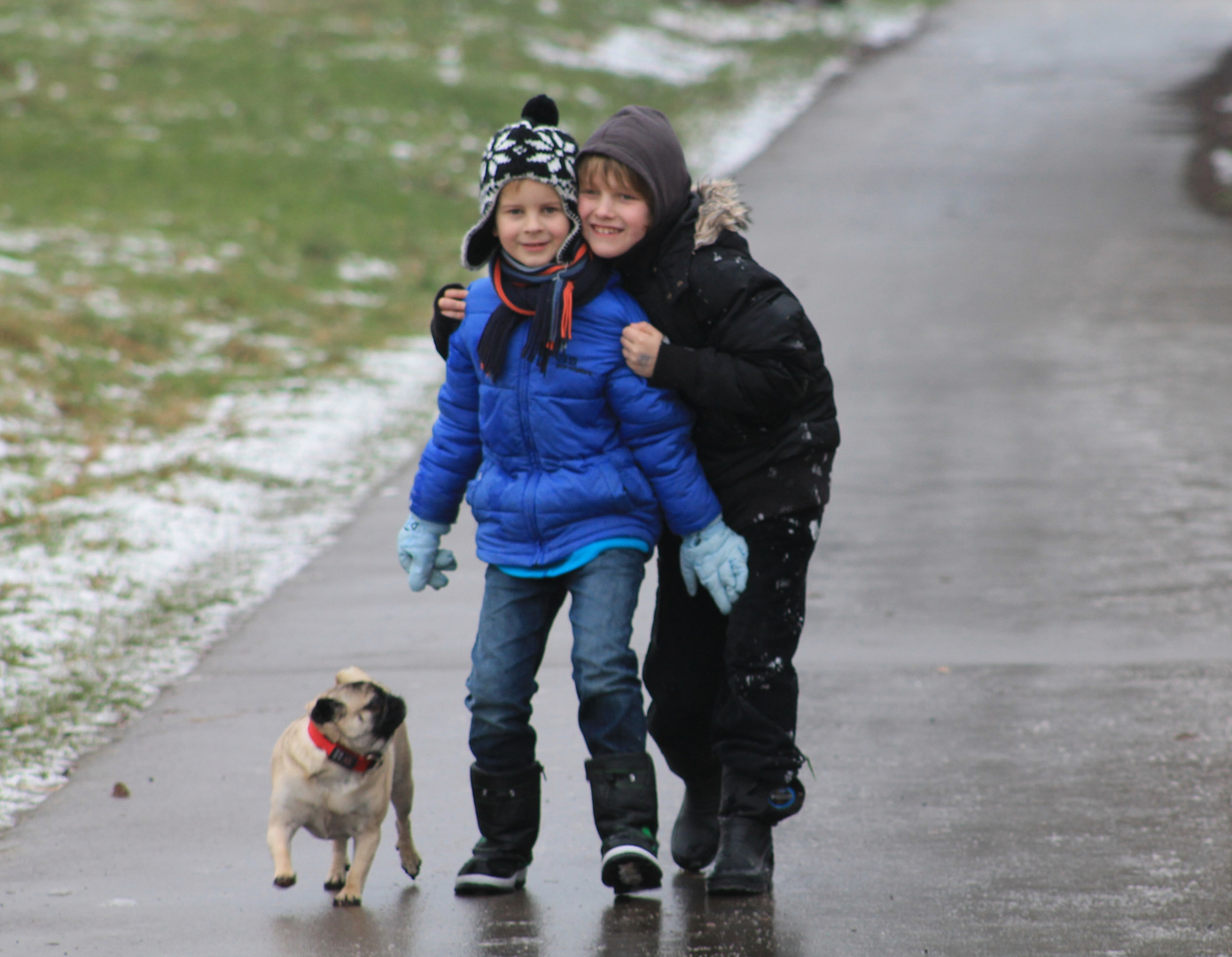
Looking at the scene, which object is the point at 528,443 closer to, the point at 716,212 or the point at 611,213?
the point at 611,213

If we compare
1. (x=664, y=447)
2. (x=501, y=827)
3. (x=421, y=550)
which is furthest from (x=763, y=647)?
(x=421, y=550)

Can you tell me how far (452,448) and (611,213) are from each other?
0.70m

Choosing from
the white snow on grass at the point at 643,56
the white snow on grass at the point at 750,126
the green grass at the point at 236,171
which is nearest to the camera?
the green grass at the point at 236,171

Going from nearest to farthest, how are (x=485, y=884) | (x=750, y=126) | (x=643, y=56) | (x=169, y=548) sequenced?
1. (x=485, y=884)
2. (x=169, y=548)
3. (x=750, y=126)
4. (x=643, y=56)

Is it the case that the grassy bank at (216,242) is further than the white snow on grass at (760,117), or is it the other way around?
the white snow on grass at (760,117)

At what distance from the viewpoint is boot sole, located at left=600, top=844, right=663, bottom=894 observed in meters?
3.99

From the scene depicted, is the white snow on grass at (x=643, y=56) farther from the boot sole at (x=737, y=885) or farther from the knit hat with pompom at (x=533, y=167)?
the boot sole at (x=737, y=885)

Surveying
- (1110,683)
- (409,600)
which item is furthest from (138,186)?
(1110,683)

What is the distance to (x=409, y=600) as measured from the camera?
7148 mm

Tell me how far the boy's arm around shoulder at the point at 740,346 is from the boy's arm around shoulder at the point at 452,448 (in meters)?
0.49

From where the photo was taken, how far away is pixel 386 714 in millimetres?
4004

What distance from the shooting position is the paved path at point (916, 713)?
4039 millimetres

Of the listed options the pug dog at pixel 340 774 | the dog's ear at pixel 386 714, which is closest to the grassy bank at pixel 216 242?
the pug dog at pixel 340 774

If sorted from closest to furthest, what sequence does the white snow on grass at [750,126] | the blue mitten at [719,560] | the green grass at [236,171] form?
the blue mitten at [719,560]
the green grass at [236,171]
the white snow on grass at [750,126]
